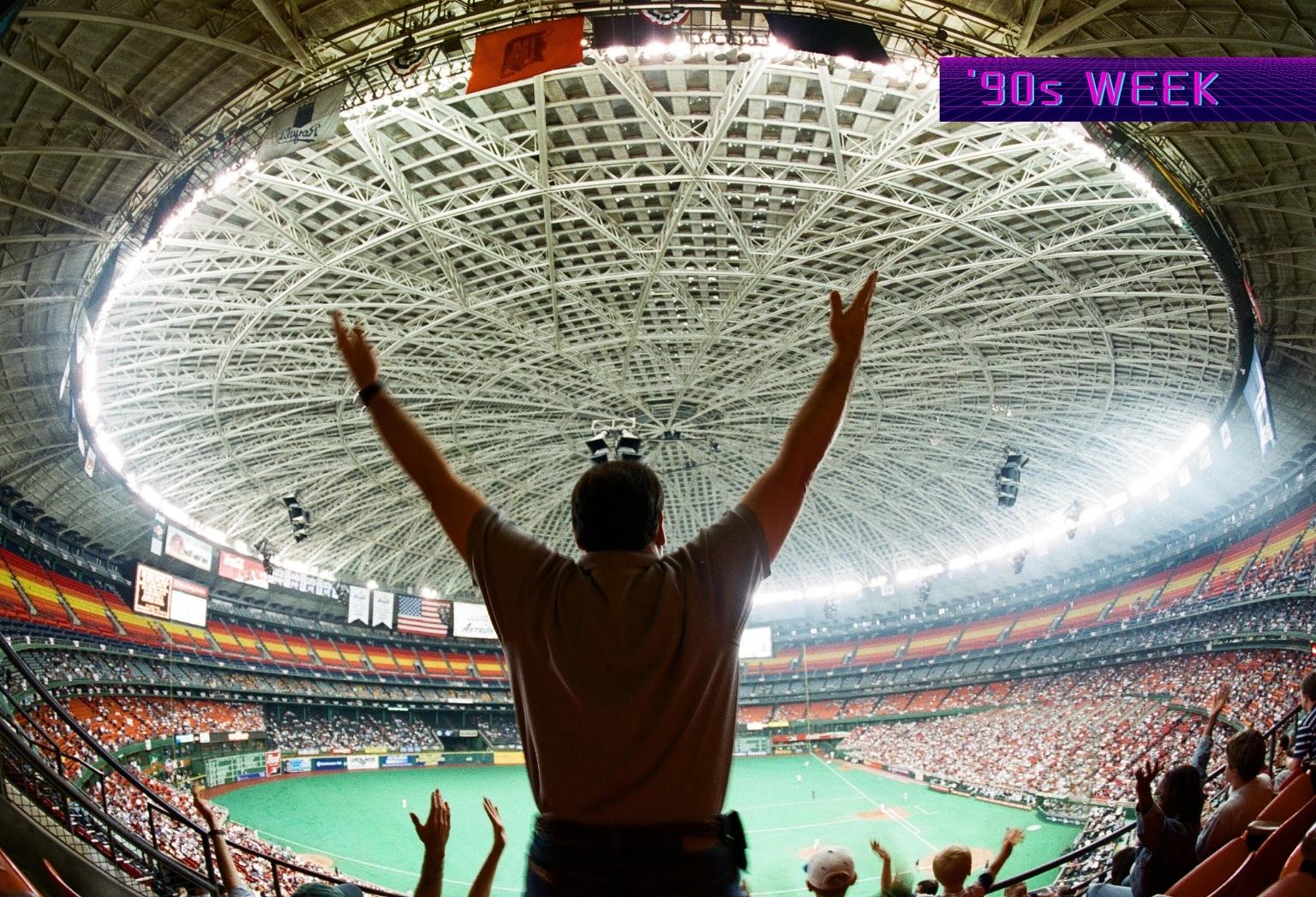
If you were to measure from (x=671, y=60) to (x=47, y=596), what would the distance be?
110 ft

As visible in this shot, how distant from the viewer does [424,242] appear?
25562 millimetres

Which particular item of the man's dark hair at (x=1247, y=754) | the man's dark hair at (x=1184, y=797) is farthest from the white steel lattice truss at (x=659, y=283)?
the man's dark hair at (x=1184, y=797)

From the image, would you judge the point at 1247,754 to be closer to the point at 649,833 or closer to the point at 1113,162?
the point at 649,833

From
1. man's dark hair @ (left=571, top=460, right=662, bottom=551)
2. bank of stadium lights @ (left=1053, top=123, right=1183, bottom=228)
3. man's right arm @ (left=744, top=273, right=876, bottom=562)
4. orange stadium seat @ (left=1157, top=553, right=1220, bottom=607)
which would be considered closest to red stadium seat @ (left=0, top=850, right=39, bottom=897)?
man's dark hair @ (left=571, top=460, right=662, bottom=551)

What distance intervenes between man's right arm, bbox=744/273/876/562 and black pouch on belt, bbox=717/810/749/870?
538 mm

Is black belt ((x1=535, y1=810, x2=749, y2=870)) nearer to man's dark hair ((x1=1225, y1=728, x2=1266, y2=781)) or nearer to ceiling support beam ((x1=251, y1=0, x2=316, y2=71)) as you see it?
man's dark hair ((x1=1225, y1=728, x2=1266, y2=781))

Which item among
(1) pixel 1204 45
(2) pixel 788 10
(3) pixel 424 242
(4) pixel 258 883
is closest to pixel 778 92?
(2) pixel 788 10

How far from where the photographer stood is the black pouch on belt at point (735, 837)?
175 cm

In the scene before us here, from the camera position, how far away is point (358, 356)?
2441 mm

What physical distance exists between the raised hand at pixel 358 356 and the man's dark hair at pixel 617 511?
700 mm

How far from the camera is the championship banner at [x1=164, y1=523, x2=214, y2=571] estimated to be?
40469 mm

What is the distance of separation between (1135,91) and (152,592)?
44643 millimetres

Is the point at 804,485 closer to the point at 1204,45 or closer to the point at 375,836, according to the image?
the point at 1204,45

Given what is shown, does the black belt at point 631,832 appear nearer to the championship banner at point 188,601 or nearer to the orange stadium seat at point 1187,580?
the championship banner at point 188,601
